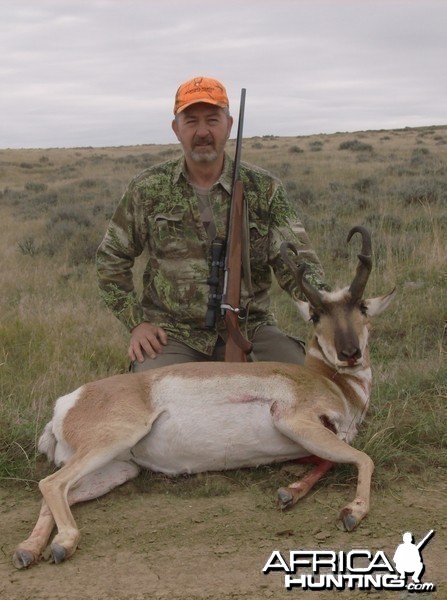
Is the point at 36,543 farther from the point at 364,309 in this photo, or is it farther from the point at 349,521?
the point at 364,309

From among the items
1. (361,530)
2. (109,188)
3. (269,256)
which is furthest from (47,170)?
(361,530)

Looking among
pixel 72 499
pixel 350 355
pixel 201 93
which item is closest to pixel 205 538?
pixel 72 499

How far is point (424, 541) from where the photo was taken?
132 inches

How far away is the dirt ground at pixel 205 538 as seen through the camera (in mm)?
3109

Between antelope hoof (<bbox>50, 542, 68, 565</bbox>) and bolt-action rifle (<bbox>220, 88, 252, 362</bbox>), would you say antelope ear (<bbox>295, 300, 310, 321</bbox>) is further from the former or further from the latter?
antelope hoof (<bbox>50, 542, 68, 565</bbox>)

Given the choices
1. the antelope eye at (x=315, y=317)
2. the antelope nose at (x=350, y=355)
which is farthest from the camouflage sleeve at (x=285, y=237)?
the antelope nose at (x=350, y=355)

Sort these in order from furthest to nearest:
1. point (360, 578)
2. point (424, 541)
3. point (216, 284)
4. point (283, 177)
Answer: point (283, 177) → point (216, 284) → point (424, 541) → point (360, 578)

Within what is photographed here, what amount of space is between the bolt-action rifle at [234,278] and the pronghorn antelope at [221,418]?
25.1 inches

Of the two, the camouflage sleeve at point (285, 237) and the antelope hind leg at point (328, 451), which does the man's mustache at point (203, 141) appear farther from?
the antelope hind leg at point (328, 451)

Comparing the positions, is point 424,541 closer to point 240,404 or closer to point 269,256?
point 240,404

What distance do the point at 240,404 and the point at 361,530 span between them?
3.37ft

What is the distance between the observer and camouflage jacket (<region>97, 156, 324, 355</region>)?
5.62 metres

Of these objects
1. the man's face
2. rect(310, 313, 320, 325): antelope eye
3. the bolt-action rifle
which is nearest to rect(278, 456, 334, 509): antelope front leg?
rect(310, 313, 320, 325): antelope eye

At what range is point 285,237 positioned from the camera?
18.4ft
